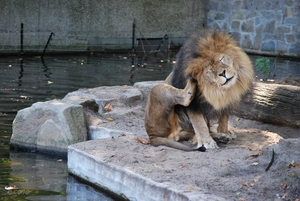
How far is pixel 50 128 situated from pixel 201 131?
A: 212 cm

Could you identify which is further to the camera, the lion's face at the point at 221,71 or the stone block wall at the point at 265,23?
the stone block wall at the point at 265,23

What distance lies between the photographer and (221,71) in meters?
6.09

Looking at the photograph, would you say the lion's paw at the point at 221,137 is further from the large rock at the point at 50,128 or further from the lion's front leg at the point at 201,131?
the large rock at the point at 50,128

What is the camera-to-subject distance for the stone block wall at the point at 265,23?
17938mm

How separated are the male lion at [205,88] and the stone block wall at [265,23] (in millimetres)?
11720

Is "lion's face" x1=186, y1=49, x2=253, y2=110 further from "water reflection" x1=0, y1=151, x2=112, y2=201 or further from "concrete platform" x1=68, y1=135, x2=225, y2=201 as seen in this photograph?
"water reflection" x1=0, y1=151, x2=112, y2=201

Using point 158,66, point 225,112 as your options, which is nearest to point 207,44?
point 225,112

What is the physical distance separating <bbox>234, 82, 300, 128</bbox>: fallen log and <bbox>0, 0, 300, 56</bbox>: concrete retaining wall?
9705 millimetres

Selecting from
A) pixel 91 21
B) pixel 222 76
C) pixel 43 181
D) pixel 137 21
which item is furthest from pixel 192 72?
pixel 137 21

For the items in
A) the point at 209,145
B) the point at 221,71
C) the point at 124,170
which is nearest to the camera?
the point at 124,170

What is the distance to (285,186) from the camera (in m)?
5.06

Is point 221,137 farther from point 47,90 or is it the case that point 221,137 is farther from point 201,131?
point 47,90

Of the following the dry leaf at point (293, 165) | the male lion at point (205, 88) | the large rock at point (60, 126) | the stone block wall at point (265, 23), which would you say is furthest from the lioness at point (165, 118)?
the stone block wall at point (265, 23)

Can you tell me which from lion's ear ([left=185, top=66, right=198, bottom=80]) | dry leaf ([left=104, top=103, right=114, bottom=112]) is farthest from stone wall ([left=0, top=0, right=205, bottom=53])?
lion's ear ([left=185, top=66, right=198, bottom=80])
